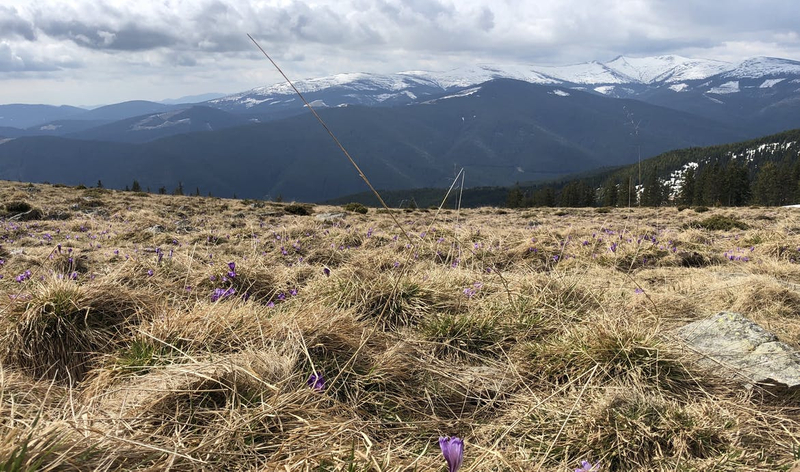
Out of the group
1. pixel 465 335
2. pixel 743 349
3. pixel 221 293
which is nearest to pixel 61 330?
pixel 221 293

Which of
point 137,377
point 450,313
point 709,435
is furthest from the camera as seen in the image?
point 450,313

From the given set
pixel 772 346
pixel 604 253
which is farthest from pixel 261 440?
pixel 604 253

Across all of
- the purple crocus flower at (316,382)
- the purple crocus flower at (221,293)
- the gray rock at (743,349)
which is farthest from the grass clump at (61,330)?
the gray rock at (743,349)

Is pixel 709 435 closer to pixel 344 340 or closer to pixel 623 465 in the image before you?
pixel 623 465

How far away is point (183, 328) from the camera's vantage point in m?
3.05

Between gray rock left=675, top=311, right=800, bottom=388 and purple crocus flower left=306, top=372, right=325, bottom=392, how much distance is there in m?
2.70

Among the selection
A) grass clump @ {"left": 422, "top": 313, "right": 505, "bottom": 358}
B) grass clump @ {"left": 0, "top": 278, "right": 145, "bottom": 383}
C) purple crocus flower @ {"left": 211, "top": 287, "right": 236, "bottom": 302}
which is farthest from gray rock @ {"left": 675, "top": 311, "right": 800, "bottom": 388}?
grass clump @ {"left": 0, "top": 278, "right": 145, "bottom": 383}

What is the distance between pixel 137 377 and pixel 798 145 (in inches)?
9513

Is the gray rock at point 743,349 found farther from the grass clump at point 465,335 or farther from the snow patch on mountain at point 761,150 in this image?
the snow patch on mountain at point 761,150

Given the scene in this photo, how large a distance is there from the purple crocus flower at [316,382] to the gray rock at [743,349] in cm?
270

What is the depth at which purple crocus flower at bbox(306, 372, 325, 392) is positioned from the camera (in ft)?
7.82

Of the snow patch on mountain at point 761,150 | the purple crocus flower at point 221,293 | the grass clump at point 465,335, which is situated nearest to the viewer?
the grass clump at point 465,335

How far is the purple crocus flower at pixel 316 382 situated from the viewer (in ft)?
7.82

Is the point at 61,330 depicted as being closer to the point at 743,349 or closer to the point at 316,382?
the point at 316,382
